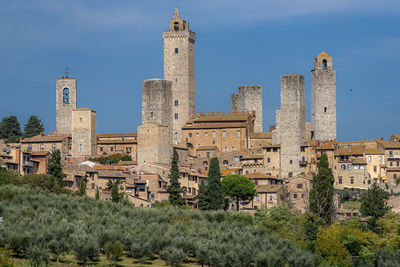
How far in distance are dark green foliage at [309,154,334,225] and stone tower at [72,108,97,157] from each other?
99.0 ft

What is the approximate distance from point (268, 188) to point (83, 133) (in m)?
20.5

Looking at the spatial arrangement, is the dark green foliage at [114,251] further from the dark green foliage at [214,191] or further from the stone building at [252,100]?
the stone building at [252,100]

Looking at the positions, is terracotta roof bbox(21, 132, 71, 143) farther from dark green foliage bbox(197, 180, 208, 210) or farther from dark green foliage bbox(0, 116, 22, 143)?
dark green foliage bbox(197, 180, 208, 210)

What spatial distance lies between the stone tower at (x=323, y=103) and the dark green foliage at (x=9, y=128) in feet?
116

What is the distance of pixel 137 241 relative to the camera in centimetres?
3734

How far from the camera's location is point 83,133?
274 ft

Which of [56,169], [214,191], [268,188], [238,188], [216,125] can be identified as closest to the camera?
[214,191]

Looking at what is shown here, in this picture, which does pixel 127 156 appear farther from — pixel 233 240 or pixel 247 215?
pixel 233 240

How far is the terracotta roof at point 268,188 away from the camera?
71875 mm

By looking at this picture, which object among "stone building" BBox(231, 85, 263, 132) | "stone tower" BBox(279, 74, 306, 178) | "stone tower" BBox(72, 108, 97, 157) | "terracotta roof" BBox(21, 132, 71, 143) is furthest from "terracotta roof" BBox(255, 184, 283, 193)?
"terracotta roof" BBox(21, 132, 71, 143)

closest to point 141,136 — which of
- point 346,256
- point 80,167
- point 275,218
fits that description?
point 80,167

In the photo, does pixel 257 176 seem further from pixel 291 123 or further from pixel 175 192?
pixel 175 192

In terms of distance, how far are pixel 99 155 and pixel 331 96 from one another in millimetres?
23128

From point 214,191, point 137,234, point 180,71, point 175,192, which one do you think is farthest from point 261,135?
point 137,234
